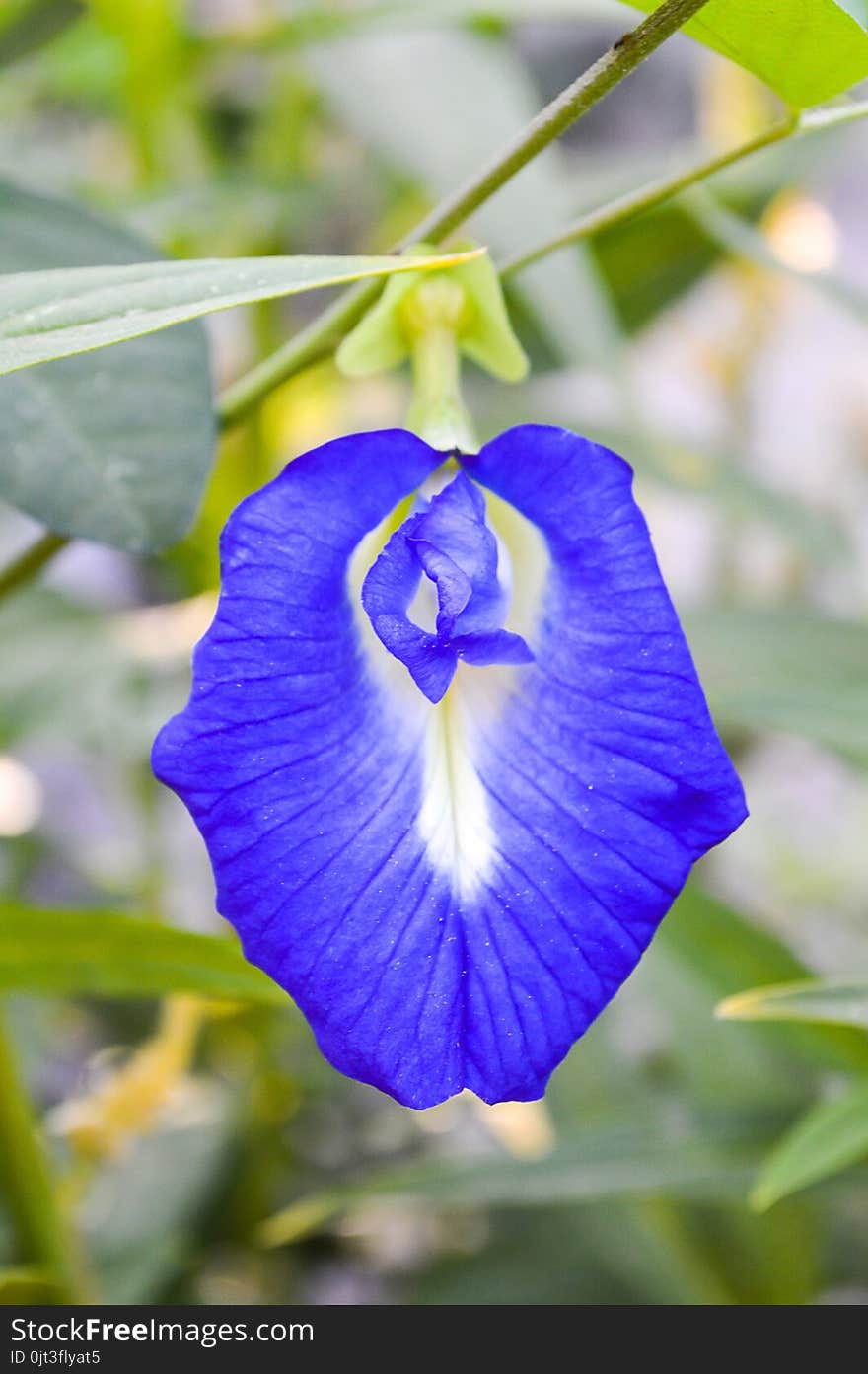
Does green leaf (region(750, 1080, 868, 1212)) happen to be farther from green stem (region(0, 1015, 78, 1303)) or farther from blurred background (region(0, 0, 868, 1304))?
green stem (region(0, 1015, 78, 1303))

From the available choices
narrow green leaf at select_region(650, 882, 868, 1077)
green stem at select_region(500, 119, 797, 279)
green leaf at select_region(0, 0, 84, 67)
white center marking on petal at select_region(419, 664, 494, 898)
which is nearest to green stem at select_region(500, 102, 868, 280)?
green stem at select_region(500, 119, 797, 279)

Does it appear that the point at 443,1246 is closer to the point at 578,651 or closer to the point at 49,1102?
the point at 49,1102

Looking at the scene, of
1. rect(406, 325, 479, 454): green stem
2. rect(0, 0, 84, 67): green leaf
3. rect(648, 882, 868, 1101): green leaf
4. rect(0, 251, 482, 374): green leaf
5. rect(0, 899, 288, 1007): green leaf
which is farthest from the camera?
rect(0, 0, 84, 67): green leaf

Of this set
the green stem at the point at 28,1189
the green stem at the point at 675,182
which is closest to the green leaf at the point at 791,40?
the green stem at the point at 675,182

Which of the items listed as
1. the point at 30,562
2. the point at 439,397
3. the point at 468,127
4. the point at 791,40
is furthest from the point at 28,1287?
the point at 468,127

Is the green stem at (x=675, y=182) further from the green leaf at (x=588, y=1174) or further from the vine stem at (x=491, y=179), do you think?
the green leaf at (x=588, y=1174)

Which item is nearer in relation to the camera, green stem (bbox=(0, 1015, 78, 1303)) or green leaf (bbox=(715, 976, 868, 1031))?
green leaf (bbox=(715, 976, 868, 1031))
